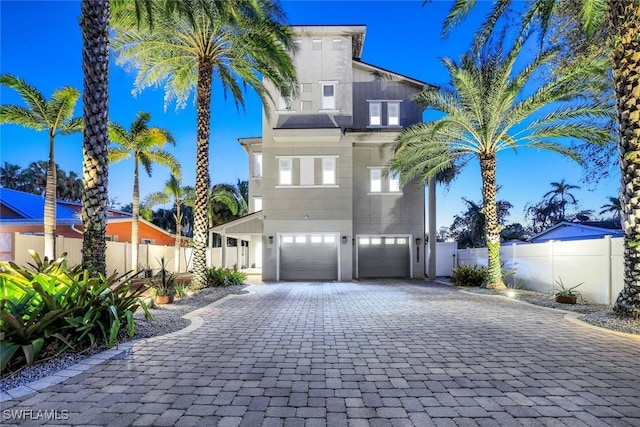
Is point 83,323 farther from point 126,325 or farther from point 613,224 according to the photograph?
point 613,224

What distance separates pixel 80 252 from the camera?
16359 millimetres

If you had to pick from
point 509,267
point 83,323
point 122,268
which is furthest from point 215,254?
point 83,323

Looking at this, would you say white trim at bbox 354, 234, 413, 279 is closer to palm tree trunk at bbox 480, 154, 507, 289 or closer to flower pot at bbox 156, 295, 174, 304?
palm tree trunk at bbox 480, 154, 507, 289

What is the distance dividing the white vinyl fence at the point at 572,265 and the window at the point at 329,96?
1117 cm

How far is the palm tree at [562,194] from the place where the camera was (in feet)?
133

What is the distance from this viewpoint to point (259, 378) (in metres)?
4.20

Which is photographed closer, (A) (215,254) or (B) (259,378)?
(B) (259,378)

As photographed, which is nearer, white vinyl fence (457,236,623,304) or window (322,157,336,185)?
white vinyl fence (457,236,623,304)

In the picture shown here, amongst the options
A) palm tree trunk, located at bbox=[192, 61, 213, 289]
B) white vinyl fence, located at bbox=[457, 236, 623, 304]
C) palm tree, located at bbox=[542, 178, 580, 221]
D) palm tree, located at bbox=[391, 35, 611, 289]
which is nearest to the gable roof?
palm tree trunk, located at bbox=[192, 61, 213, 289]

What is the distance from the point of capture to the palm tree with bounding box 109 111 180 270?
18.4 metres

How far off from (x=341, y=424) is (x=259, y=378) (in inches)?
56.9

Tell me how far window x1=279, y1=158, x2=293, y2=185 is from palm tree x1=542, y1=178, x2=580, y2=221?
125 feet

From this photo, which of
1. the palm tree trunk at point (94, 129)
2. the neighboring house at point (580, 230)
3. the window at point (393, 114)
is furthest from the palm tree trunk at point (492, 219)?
the neighboring house at point (580, 230)

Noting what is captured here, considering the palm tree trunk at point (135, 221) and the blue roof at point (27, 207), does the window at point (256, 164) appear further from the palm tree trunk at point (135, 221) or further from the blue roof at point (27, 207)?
the blue roof at point (27, 207)
